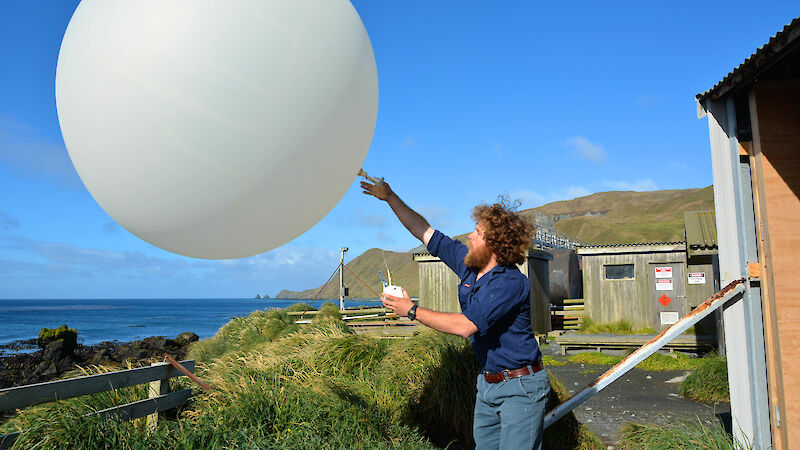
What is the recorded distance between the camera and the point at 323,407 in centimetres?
383

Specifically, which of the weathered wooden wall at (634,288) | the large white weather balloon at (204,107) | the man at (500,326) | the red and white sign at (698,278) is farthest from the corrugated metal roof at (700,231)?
the large white weather balloon at (204,107)

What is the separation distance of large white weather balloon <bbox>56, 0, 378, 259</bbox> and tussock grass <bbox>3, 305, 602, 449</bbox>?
1.63 metres

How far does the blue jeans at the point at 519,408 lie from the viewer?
2500 mm

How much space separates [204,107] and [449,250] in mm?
1735

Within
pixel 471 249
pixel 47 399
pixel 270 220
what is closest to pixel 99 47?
pixel 270 220

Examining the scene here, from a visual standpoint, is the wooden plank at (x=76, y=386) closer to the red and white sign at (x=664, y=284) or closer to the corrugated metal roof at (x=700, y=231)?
the corrugated metal roof at (x=700, y=231)

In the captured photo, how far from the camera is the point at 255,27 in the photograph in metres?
2.14

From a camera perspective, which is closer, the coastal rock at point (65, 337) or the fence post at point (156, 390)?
the fence post at point (156, 390)

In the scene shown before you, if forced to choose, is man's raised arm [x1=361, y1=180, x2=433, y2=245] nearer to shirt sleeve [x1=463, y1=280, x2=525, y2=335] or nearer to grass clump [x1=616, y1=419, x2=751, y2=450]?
shirt sleeve [x1=463, y1=280, x2=525, y2=335]

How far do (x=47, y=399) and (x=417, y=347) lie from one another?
3.19 meters

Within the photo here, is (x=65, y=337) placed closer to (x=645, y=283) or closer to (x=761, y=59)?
(x=645, y=283)

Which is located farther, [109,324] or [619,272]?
[109,324]

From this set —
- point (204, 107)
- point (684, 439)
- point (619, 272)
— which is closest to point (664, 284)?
point (619, 272)

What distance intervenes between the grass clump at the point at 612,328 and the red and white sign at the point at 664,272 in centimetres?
140
